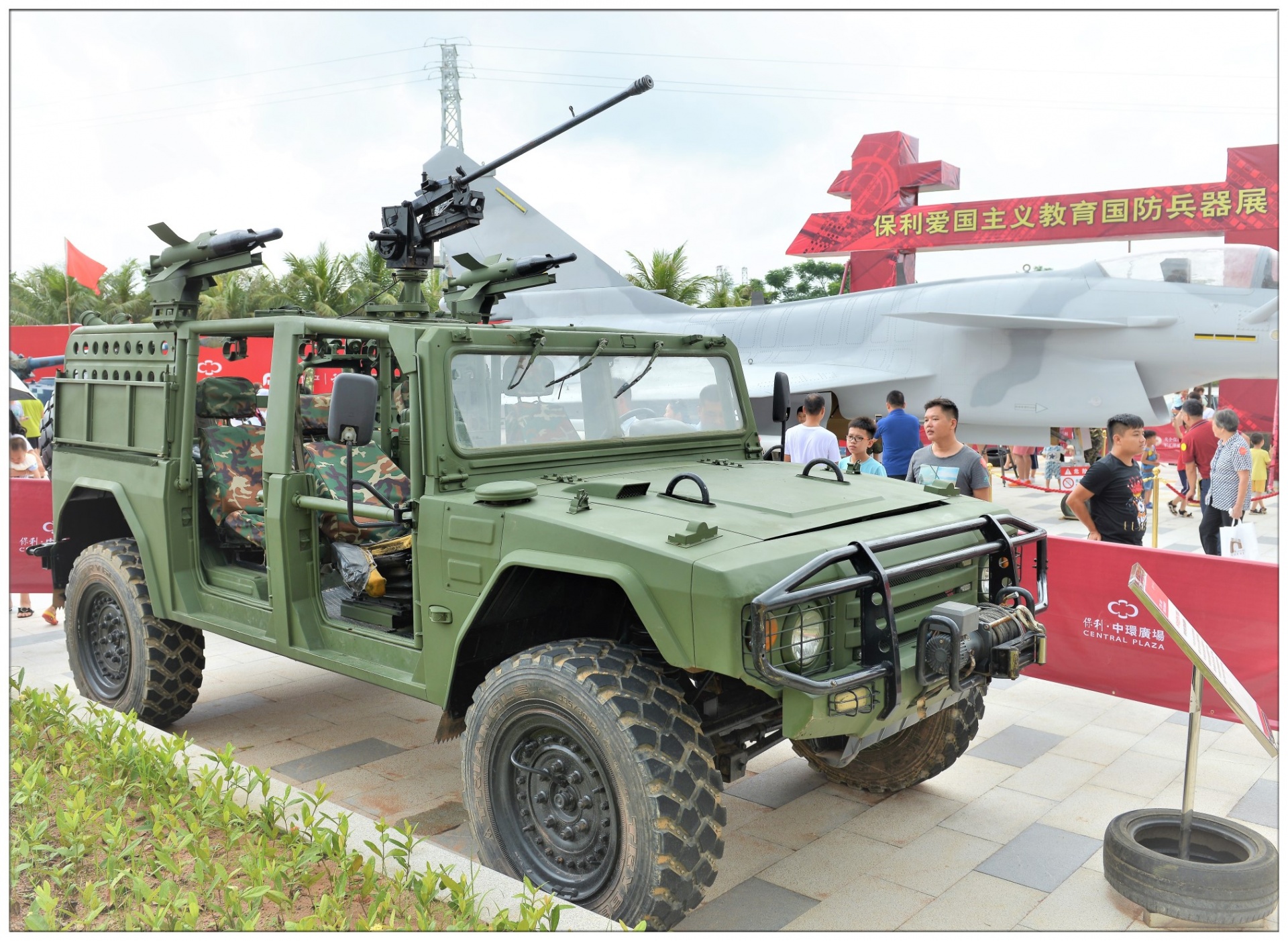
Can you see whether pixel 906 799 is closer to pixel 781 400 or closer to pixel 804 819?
pixel 804 819

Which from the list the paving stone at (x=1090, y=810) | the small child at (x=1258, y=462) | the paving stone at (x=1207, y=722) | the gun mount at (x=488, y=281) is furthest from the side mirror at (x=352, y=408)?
the small child at (x=1258, y=462)

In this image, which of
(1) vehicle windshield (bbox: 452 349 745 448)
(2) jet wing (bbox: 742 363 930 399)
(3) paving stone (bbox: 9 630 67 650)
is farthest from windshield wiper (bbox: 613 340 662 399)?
(2) jet wing (bbox: 742 363 930 399)

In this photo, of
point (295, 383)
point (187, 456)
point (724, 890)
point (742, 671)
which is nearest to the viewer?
point (742, 671)

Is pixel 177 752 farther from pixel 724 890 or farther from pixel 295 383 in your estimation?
pixel 724 890

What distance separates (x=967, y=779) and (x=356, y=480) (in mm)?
3371

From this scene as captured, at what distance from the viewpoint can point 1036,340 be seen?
14.7 meters

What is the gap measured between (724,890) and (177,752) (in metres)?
2.36

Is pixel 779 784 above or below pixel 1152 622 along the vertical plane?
below

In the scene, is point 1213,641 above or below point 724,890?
above

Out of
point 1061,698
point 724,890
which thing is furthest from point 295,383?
point 1061,698

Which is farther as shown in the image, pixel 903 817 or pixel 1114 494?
pixel 1114 494

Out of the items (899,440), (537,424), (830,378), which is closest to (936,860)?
(537,424)

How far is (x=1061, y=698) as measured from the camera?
631 cm

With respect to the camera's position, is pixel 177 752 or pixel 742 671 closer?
pixel 742 671
